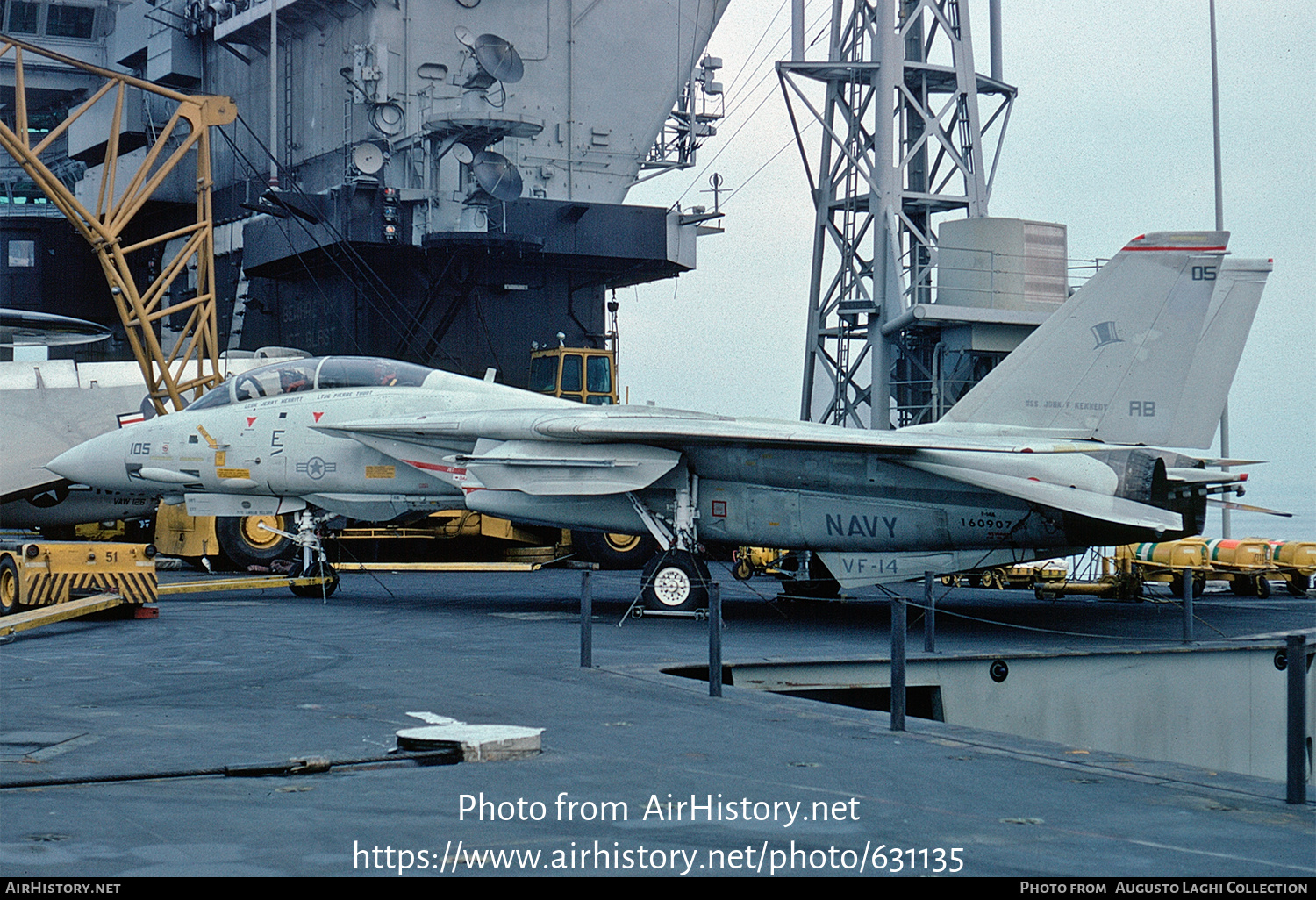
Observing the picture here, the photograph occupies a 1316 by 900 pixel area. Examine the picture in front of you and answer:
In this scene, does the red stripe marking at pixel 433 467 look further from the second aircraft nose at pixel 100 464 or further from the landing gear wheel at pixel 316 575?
the second aircraft nose at pixel 100 464

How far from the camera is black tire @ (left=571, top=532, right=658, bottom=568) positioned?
2136cm

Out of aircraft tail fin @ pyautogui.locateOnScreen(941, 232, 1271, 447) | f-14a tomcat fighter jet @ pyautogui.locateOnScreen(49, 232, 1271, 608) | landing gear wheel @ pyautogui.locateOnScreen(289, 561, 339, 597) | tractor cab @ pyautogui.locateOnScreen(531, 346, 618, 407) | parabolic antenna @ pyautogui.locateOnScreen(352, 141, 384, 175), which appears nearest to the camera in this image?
f-14a tomcat fighter jet @ pyautogui.locateOnScreen(49, 232, 1271, 608)

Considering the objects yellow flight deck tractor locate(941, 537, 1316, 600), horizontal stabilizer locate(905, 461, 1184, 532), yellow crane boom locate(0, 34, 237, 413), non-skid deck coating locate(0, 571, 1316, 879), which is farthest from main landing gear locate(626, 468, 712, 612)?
yellow crane boom locate(0, 34, 237, 413)

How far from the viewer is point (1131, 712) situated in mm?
11734

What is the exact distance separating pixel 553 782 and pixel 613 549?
1585 cm

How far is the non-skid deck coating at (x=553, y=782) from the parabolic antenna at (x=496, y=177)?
18995 mm

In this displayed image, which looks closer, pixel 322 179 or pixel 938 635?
pixel 938 635

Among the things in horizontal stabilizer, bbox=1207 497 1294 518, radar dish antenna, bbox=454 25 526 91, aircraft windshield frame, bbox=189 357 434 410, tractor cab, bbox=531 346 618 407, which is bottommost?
horizontal stabilizer, bbox=1207 497 1294 518

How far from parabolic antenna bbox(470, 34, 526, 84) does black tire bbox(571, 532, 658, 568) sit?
12650 mm

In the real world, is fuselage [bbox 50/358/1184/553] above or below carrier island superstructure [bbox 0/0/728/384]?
below

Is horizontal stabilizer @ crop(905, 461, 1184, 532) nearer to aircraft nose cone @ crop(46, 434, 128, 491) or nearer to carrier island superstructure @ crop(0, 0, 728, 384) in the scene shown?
aircraft nose cone @ crop(46, 434, 128, 491)
